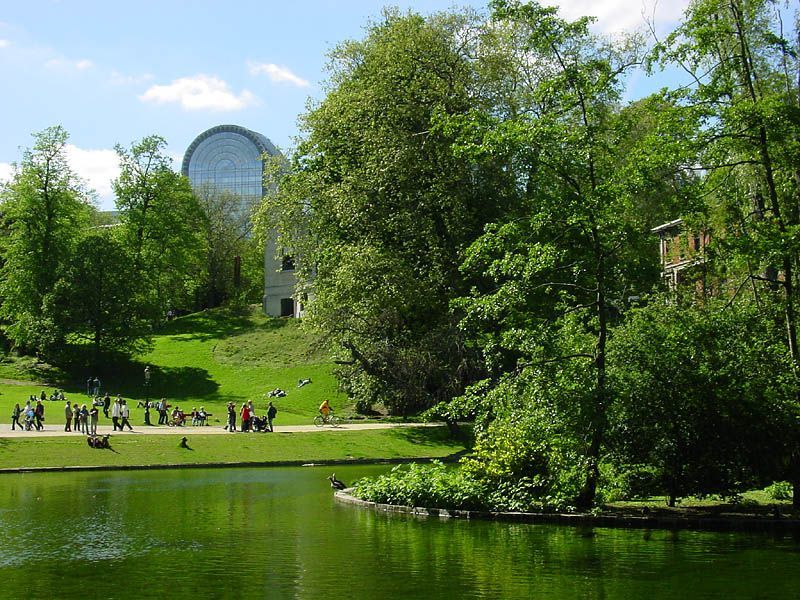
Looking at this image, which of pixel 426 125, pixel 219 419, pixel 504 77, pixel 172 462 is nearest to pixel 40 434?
pixel 172 462

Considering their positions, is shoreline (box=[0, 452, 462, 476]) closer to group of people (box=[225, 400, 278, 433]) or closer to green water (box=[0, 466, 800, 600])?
group of people (box=[225, 400, 278, 433])

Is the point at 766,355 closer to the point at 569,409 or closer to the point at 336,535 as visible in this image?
the point at 569,409

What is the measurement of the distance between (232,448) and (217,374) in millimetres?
28345

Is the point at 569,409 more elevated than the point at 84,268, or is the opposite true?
the point at 84,268

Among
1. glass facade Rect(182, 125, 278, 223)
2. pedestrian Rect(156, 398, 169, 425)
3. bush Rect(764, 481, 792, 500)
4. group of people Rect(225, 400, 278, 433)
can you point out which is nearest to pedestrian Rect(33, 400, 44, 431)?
pedestrian Rect(156, 398, 169, 425)

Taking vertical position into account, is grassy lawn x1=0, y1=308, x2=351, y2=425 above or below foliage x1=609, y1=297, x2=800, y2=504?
above

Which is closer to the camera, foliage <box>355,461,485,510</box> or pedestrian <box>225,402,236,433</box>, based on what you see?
foliage <box>355,461,485,510</box>

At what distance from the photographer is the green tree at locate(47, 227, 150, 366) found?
64.8 meters

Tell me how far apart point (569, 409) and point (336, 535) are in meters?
5.73

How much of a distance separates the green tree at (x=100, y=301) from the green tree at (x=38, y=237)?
104 cm

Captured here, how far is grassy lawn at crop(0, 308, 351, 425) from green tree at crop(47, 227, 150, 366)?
7.69 ft

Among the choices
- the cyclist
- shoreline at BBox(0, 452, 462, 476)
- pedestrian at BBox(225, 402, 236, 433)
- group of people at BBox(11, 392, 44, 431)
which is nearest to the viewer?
shoreline at BBox(0, 452, 462, 476)

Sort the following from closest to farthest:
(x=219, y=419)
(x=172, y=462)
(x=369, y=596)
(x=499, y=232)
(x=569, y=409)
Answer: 1. (x=369, y=596)
2. (x=569, y=409)
3. (x=499, y=232)
4. (x=172, y=462)
5. (x=219, y=419)

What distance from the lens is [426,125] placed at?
137 feet
